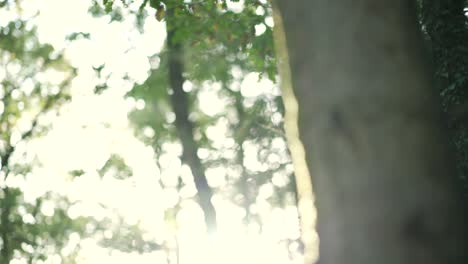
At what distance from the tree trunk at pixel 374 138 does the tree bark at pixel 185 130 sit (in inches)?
337

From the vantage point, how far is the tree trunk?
3.55 ft

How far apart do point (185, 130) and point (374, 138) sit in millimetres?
10137

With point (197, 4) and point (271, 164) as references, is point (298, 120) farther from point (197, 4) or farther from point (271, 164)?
point (271, 164)

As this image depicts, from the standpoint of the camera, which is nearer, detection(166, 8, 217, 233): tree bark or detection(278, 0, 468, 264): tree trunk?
detection(278, 0, 468, 264): tree trunk

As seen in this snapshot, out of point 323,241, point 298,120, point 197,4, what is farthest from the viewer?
point 197,4

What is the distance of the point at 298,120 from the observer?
4.29 feet

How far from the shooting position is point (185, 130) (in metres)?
11.2

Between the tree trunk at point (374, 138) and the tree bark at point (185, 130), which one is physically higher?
the tree bark at point (185, 130)

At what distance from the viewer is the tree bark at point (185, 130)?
10424 millimetres

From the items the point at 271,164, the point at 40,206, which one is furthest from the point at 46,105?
the point at 271,164

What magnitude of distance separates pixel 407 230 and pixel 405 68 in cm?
41

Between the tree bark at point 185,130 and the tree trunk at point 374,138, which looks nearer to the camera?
the tree trunk at point 374,138

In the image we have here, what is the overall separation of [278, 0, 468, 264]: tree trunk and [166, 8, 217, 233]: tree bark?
856cm

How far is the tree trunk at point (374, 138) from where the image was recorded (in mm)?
1081
